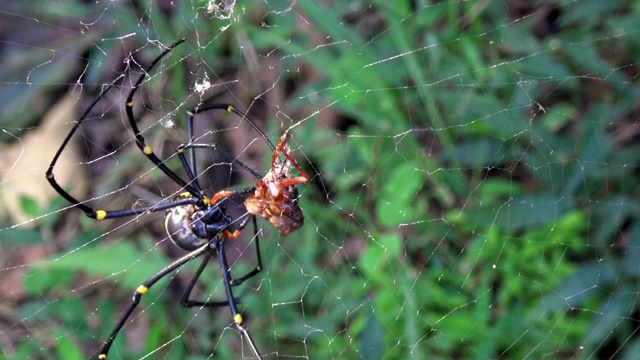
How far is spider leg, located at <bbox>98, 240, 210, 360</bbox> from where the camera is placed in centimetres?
184

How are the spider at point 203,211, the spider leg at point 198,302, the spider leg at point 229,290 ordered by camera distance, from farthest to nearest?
1. the spider leg at point 198,302
2. the spider leg at point 229,290
3. the spider at point 203,211

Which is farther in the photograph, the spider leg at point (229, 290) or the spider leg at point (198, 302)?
the spider leg at point (198, 302)

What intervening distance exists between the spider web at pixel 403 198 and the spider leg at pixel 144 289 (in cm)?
4

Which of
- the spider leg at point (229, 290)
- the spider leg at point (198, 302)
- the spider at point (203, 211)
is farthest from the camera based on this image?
the spider leg at point (198, 302)

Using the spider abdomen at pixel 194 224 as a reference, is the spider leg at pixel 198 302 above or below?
below

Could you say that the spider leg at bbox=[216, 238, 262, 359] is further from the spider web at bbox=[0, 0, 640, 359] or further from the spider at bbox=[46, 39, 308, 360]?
the spider web at bbox=[0, 0, 640, 359]

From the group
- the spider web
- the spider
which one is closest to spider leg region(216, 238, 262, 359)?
the spider

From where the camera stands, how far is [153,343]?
6.46 ft

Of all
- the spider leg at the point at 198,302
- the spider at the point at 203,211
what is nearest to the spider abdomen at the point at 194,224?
the spider at the point at 203,211

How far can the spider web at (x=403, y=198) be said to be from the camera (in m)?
2.00

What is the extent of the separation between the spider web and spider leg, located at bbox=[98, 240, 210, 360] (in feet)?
0.14

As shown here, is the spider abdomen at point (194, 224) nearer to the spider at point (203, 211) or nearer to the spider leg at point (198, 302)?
the spider at point (203, 211)

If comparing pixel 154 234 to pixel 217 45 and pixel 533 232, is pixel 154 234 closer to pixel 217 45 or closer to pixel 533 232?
pixel 217 45

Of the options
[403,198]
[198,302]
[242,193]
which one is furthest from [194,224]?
[403,198]
